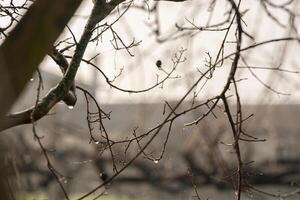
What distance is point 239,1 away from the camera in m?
2.83

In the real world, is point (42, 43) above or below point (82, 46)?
above

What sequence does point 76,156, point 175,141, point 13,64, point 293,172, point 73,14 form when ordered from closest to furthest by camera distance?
point 13,64, point 73,14, point 293,172, point 76,156, point 175,141

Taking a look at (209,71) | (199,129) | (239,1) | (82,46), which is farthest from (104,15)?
(199,129)

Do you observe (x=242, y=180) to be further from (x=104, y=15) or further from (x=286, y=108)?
(x=286, y=108)

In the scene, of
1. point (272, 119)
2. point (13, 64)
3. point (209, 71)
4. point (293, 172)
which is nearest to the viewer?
point (13, 64)

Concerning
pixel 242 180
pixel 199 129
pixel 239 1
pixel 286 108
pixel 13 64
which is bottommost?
pixel 286 108

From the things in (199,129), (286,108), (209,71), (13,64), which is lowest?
(286,108)

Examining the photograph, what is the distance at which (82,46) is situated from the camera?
7.91 feet

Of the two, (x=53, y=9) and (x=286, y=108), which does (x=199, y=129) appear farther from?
(x=53, y=9)

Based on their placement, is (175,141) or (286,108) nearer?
(175,141)

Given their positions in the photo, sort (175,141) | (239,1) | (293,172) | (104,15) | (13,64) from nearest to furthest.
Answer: (13,64), (104,15), (239,1), (293,172), (175,141)

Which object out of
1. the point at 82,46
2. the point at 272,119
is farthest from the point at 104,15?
the point at 272,119

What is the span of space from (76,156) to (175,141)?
187 centimetres

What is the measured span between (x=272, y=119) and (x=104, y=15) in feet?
36.5
